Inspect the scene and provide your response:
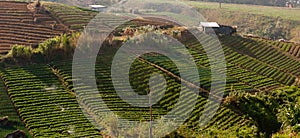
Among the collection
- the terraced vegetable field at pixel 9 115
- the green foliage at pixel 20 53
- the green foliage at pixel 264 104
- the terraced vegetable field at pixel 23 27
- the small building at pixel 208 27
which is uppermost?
the terraced vegetable field at pixel 23 27

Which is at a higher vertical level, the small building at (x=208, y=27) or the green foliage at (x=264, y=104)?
the small building at (x=208, y=27)

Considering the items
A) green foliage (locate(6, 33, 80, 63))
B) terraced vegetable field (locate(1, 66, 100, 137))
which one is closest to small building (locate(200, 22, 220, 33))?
green foliage (locate(6, 33, 80, 63))

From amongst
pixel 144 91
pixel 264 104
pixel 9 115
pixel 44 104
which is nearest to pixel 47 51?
pixel 44 104

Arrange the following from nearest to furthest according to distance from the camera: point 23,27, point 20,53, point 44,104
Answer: point 44,104, point 20,53, point 23,27

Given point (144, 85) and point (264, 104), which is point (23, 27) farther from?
point (264, 104)

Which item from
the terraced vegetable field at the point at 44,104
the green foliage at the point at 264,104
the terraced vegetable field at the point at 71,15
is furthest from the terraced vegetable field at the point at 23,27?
the green foliage at the point at 264,104

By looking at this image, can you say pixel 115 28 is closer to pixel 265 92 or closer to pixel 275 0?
pixel 265 92

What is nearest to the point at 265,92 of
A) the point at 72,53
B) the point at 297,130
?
the point at 72,53

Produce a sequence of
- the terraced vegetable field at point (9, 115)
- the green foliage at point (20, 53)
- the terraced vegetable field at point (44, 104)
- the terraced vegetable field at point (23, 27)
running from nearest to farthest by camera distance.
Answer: the terraced vegetable field at point (9, 115) < the terraced vegetable field at point (44, 104) < the green foliage at point (20, 53) < the terraced vegetable field at point (23, 27)

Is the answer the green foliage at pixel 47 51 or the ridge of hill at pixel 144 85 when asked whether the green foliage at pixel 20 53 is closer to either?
the green foliage at pixel 47 51

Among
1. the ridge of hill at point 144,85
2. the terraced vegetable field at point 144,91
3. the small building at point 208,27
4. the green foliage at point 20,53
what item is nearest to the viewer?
the ridge of hill at point 144,85

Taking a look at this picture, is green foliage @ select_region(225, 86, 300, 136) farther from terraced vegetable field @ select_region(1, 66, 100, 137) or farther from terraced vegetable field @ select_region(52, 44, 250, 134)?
terraced vegetable field @ select_region(1, 66, 100, 137)
